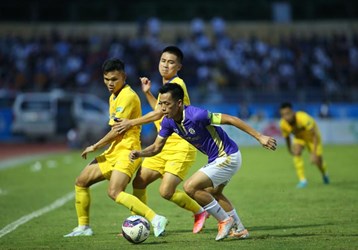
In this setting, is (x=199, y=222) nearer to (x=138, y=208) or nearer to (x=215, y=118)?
(x=138, y=208)

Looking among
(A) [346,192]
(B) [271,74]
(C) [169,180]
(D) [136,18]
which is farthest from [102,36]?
(C) [169,180]

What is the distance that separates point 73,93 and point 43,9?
763 centimetres

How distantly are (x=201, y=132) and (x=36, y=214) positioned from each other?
485cm

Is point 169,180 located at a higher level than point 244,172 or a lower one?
higher

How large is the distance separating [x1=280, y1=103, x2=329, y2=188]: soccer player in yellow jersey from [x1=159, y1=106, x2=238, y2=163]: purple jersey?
7.47 metres

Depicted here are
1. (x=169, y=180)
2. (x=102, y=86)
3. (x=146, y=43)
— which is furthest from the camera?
(x=146, y=43)

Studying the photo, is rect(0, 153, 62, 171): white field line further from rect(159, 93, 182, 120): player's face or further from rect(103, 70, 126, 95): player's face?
rect(159, 93, 182, 120): player's face

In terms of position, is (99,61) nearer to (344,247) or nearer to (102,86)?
(102,86)

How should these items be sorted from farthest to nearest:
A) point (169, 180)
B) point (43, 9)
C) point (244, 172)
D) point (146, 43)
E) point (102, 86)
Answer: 1. point (43, 9)
2. point (146, 43)
3. point (102, 86)
4. point (244, 172)
5. point (169, 180)

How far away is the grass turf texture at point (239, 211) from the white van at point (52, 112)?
11.3 m

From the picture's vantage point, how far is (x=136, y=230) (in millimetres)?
9461

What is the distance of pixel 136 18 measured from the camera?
40.8 m

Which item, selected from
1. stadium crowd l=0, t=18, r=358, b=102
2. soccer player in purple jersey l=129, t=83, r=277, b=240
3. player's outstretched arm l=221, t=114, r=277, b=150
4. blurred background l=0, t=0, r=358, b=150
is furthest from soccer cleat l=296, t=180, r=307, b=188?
stadium crowd l=0, t=18, r=358, b=102

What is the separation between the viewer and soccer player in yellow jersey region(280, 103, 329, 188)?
17.1 meters
